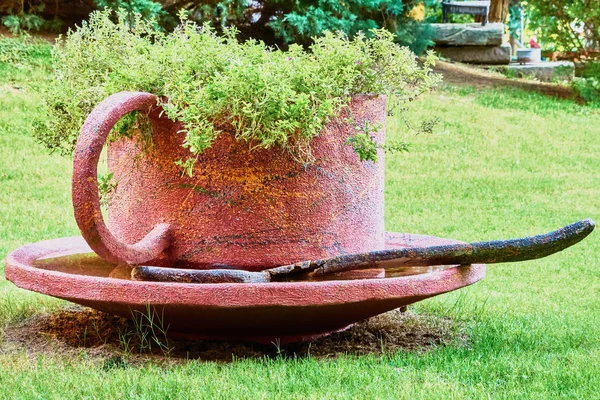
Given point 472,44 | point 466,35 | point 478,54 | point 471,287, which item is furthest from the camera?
point 478,54

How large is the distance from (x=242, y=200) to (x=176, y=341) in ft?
2.21

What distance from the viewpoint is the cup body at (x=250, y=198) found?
12.1 feet

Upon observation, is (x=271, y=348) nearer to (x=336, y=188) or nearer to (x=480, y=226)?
(x=336, y=188)

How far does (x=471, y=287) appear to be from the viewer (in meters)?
6.46

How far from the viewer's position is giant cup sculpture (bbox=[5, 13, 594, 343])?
11.1 feet

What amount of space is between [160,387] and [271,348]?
899 mm

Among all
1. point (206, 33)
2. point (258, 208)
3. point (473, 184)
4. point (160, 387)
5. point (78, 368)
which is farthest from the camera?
point (473, 184)

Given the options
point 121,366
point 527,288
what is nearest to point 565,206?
point 527,288

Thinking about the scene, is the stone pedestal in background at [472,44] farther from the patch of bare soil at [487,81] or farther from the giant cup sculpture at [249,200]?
the giant cup sculpture at [249,200]

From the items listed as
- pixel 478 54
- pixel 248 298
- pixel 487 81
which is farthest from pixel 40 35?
pixel 248 298

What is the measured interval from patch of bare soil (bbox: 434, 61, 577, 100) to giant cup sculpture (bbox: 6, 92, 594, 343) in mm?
11777

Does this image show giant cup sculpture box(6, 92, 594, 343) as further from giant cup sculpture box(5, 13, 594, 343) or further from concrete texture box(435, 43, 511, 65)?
concrete texture box(435, 43, 511, 65)

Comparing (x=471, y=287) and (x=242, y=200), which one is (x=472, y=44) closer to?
(x=471, y=287)

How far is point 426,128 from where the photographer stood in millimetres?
4227
